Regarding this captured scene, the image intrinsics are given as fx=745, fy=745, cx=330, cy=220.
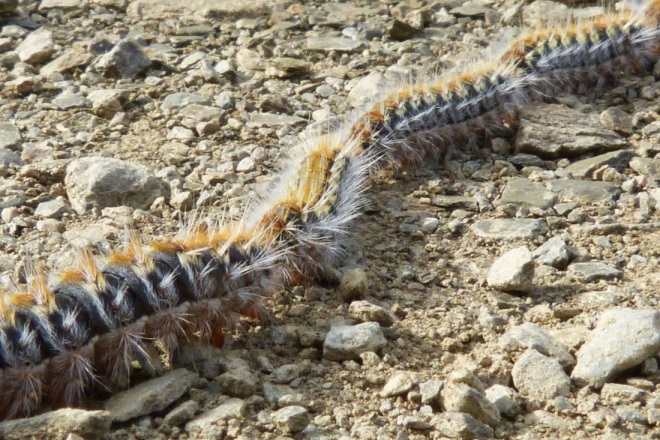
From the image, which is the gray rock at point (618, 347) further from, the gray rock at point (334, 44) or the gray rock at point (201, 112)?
the gray rock at point (334, 44)

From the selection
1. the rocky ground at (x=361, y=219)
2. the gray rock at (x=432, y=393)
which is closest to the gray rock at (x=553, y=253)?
the rocky ground at (x=361, y=219)

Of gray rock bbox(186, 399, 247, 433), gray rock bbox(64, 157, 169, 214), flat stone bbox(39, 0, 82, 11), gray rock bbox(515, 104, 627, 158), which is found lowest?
gray rock bbox(186, 399, 247, 433)

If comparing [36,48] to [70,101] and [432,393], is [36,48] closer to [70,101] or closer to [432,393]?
[70,101]

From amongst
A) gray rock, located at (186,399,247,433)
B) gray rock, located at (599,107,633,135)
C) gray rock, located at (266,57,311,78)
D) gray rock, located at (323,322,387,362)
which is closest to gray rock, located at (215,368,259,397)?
gray rock, located at (186,399,247,433)

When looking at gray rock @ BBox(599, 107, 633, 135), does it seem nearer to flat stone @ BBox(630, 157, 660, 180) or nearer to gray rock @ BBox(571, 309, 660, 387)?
flat stone @ BBox(630, 157, 660, 180)

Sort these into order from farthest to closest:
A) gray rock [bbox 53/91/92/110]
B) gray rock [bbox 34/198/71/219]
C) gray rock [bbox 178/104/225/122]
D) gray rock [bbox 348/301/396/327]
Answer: gray rock [bbox 53/91/92/110], gray rock [bbox 178/104/225/122], gray rock [bbox 34/198/71/219], gray rock [bbox 348/301/396/327]

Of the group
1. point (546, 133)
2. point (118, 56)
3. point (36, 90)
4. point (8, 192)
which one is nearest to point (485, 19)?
point (546, 133)
